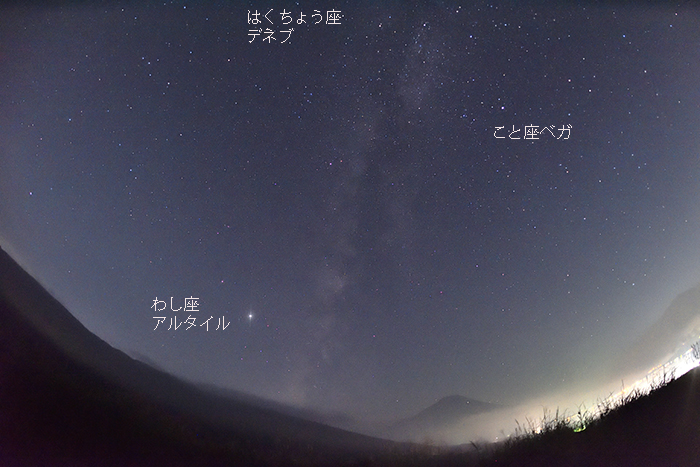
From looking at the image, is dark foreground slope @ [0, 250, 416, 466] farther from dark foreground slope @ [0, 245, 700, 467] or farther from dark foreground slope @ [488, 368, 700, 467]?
dark foreground slope @ [488, 368, 700, 467]

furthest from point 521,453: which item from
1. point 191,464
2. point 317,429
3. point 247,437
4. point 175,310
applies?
point 175,310

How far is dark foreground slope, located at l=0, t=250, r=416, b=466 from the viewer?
9.55 feet

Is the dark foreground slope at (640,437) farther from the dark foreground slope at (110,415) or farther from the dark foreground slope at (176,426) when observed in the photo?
the dark foreground slope at (110,415)

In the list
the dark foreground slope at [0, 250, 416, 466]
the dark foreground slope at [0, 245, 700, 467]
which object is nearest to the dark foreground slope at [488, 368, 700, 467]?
the dark foreground slope at [0, 245, 700, 467]

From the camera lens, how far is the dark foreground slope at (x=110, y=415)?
291 centimetres

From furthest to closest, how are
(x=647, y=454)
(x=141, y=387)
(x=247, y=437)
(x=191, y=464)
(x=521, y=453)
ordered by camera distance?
(x=141, y=387) → (x=247, y=437) → (x=191, y=464) → (x=521, y=453) → (x=647, y=454)

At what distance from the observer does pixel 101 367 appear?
12.1ft

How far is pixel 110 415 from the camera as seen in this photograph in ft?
10.3

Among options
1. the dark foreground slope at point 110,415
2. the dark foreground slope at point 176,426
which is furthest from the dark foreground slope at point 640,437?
the dark foreground slope at point 110,415

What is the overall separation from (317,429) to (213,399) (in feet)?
4.63

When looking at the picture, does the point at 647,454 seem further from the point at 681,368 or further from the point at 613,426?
the point at 681,368

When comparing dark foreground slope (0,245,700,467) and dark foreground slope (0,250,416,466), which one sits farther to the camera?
dark foreground slope (0,250,416,466)

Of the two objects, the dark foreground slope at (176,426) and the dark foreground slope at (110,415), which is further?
the dark foreground slope at (110,415)

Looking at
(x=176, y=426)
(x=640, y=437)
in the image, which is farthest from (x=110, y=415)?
(x=640, y=437)
